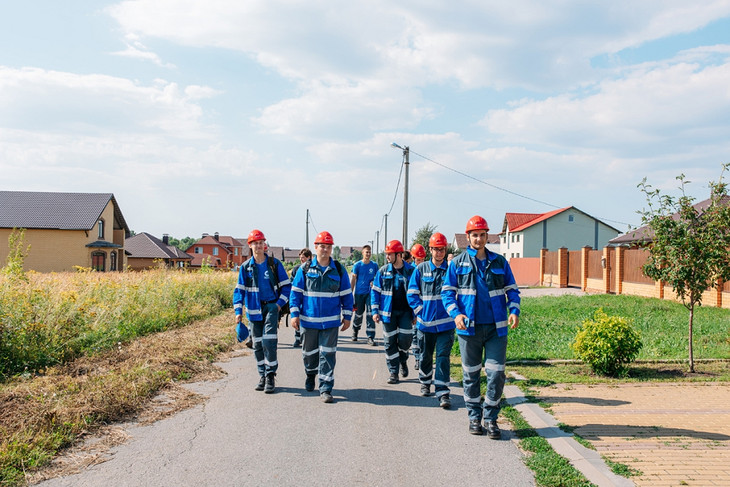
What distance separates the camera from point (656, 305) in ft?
57.7

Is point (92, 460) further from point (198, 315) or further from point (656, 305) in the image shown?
point (656, 305)

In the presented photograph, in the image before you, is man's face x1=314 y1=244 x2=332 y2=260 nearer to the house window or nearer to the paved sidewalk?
the paved sidewalk

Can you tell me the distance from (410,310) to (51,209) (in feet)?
141

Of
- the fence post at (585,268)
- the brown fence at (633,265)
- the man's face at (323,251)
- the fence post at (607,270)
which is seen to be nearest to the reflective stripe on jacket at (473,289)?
the man's face at (323,251)

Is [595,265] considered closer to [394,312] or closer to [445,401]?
[394,312]

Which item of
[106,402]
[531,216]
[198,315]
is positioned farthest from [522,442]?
[531,216]

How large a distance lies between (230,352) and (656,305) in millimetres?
13509

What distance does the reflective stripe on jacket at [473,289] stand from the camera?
18.1 ft

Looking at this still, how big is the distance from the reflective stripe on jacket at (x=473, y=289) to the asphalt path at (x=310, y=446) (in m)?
1.17

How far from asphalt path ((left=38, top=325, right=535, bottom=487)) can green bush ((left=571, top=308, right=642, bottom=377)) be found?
217 centimetres

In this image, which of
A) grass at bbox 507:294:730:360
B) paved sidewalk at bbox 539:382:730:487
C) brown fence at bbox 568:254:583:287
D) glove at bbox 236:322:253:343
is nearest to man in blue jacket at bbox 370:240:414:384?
glove at bbox 236:322:253:343

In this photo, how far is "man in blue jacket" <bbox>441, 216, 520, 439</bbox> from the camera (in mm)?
5496

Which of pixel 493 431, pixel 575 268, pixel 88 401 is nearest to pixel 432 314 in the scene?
pixel 493 431

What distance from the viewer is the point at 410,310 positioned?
8.30m
